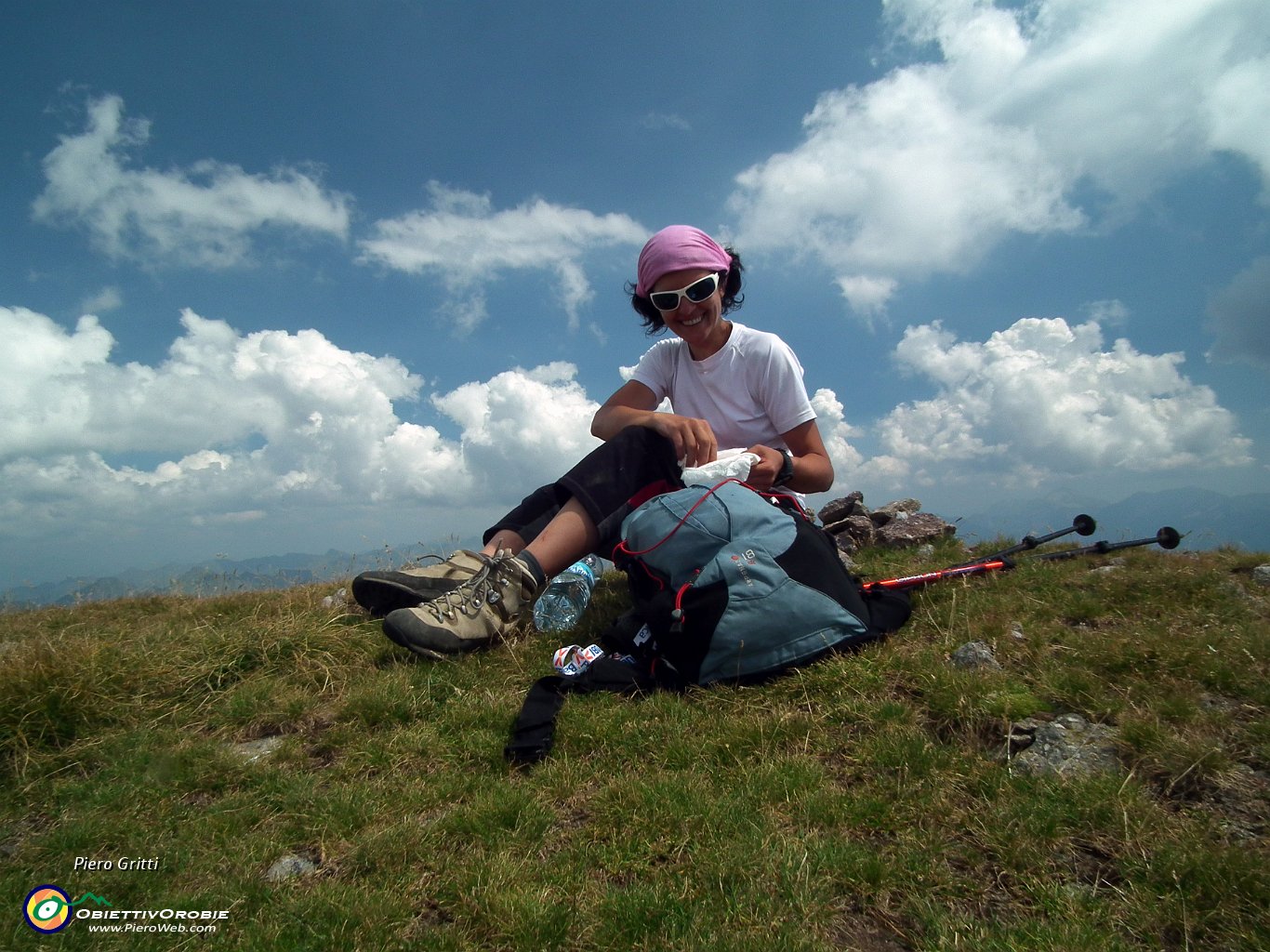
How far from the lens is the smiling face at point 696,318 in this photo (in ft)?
15.1

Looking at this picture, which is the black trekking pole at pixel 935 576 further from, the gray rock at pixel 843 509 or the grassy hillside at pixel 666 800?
the gray rock at pixel 843 509

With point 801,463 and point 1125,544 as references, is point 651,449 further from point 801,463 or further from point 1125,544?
point 1125,544

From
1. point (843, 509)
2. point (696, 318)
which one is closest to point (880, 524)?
point (843, 509)

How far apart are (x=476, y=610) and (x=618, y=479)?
3.85ft

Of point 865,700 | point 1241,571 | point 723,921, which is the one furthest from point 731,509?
point 1241,571

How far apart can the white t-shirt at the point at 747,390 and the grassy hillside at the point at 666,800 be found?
5.38 feet

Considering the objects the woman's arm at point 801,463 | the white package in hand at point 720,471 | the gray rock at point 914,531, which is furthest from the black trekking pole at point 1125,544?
the white package in hand at point 720,471

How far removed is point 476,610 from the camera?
4.00 meters

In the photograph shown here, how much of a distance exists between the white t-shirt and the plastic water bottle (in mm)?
1434

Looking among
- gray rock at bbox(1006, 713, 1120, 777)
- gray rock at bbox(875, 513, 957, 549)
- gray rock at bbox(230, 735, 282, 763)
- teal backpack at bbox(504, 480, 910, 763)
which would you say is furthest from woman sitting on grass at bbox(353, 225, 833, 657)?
gray rock at bbox(875, 513, 957, 549)

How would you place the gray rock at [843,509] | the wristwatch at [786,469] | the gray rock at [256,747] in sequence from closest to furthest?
the gray rock at [256,747], the wristwatch at [786,469], the gray rock at [843,509]

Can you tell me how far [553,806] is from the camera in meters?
2.46

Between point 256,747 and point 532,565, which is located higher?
point 532,565

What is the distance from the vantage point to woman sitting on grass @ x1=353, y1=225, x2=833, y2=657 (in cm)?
403
